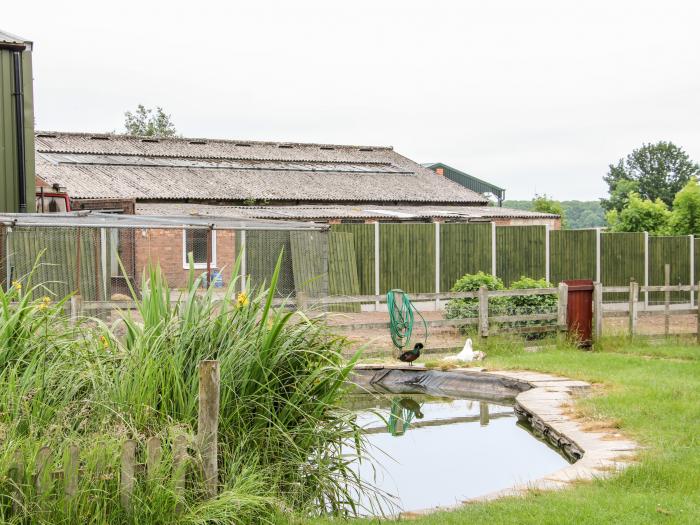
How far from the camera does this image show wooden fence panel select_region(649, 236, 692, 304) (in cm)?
2472

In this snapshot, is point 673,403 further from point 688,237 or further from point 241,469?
point 688,237

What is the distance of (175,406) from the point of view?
20.7ft

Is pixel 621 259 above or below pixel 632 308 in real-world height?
above

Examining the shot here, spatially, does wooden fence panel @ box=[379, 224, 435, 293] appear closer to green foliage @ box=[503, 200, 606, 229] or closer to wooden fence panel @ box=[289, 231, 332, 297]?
wooden fence panel @ box=[289, 231, 332, 297]

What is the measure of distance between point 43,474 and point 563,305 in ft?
39.5

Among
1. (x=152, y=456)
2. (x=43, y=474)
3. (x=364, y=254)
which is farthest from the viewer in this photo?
(x=364, y=254)

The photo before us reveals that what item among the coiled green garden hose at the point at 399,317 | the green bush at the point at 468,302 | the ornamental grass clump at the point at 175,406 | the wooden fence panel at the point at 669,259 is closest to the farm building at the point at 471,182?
the wooden fence panel at the point at 669,259

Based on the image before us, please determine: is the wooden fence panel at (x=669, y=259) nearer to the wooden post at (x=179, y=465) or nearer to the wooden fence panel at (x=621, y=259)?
the wooden fence panel at (x=621, y=259)

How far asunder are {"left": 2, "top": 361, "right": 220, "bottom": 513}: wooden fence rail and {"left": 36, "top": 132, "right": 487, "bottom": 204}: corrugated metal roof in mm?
20175

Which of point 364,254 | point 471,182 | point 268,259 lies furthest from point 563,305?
point 471,182

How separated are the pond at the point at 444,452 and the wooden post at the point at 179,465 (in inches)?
65.6

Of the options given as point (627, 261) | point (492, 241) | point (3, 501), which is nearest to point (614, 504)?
point (3, 501)

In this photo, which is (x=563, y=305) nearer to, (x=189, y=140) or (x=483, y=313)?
(x=483, y=313)

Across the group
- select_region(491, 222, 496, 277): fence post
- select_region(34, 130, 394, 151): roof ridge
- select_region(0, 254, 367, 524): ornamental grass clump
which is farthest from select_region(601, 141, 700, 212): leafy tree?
select_region(0, 254, 367, 524): ornamental grass clump
